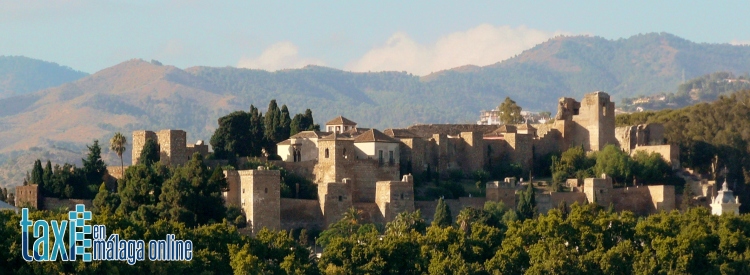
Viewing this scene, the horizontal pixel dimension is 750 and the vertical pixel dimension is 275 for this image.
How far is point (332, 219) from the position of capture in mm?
58250

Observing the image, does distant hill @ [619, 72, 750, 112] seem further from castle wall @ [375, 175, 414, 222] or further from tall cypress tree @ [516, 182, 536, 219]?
castle wall @ [375, 175, 414, 222]

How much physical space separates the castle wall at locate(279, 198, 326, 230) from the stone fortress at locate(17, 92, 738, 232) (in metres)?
0.03

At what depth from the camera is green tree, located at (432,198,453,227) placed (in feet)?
189

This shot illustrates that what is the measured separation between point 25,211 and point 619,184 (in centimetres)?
2759

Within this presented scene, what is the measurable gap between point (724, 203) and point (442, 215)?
435 inches

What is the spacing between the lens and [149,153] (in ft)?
200

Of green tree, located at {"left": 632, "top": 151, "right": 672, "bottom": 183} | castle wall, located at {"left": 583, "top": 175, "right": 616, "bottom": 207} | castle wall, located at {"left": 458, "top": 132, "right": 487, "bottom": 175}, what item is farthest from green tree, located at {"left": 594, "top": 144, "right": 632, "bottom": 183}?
castle wall, located at {"left": 458, "top": 132, "right": 487, "bottom": 175}

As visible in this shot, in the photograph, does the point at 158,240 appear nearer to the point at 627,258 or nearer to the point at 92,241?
the point at 92,241

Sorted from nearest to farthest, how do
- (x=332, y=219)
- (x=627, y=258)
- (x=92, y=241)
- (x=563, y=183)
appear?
(x=92, y=241)
(x=627, y=258)
(x=332, y=219)
(x=563, y=183)

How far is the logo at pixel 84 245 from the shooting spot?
1635 inches

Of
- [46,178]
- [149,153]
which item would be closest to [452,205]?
[149,153]

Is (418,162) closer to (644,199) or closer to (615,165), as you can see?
(615,165)

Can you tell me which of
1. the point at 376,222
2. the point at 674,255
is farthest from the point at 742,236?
the point at 376,222

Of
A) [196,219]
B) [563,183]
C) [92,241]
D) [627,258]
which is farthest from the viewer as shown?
[563,183]
